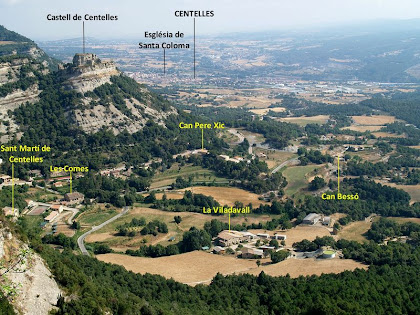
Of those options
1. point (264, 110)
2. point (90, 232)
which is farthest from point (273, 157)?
point (264, 110)

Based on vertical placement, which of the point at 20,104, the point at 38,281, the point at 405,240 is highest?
the point at 20,104

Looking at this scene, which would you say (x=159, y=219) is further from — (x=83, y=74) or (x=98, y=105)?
(x=83, y=74)

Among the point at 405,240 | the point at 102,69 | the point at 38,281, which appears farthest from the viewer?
the point at 102,69

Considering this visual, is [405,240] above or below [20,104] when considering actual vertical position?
below

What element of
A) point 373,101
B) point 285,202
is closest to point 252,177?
point 285,202

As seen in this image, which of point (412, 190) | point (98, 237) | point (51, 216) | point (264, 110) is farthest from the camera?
point (264, 110)

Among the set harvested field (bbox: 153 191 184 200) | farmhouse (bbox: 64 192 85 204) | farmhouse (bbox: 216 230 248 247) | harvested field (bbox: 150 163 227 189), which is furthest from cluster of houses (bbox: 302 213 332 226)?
farmhouse (bbox: 64 192 85 204)

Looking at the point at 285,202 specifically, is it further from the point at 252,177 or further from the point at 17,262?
the point at 17,262
